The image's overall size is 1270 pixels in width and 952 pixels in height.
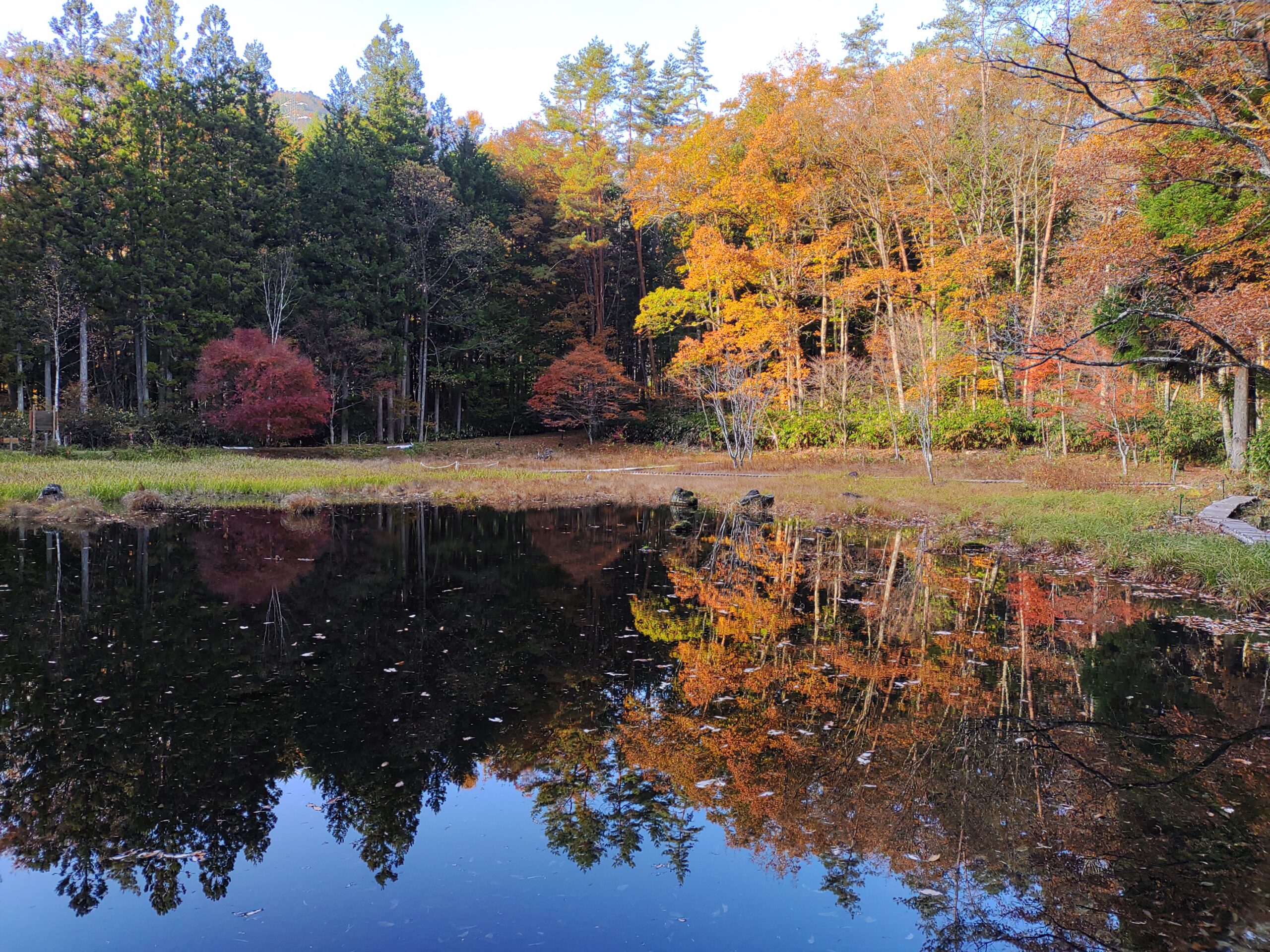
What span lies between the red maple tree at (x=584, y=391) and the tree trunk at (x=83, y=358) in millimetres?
17054

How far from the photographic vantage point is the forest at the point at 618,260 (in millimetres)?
21391

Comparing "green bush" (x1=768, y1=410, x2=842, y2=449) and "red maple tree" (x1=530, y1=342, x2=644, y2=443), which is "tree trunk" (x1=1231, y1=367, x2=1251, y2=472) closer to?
"green bush" (x1=768, y1=410, x2=842, y2=449)

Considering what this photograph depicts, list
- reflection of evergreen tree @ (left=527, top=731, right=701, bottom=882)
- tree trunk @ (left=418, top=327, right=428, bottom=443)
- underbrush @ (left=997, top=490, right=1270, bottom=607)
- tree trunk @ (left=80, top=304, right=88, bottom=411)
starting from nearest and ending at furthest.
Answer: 1. reflection of evergreen tree @ (left=527, top=731, right=701, bottom=882)
2. underbrush @ (left=997, top=490, right=1270, bottom=607)
3. tree trunk @ (left=80, top=304, right=88, bottom=411)
4. tree trunk @ (left=418, top=327, right=428, bottom=443)

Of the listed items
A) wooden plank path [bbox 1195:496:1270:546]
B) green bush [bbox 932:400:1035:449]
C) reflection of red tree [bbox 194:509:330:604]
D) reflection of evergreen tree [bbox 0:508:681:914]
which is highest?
green bush [bbox 932:400:1035:449]

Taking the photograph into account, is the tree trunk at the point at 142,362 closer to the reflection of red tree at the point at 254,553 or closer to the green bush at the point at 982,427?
the reflection of red tree at the point at 254,553

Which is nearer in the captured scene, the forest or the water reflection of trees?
the water reflection of trees

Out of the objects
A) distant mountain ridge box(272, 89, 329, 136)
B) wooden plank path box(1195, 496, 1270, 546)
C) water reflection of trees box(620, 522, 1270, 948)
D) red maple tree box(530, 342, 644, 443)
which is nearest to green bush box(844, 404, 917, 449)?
red maple tree box(530, 342, 644, 443)

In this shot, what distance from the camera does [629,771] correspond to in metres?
4.54

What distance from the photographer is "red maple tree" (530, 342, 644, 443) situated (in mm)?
34375

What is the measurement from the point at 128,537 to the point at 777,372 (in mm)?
22094

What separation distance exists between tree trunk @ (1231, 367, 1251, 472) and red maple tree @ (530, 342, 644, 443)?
901 inches

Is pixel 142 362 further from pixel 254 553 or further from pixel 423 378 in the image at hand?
pixel 254 553

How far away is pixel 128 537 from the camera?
12.4 meters

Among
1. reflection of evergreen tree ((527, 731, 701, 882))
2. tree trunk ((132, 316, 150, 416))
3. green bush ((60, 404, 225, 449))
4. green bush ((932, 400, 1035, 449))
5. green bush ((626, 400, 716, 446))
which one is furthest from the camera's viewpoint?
green bush ((626, 400, 716, 446))
